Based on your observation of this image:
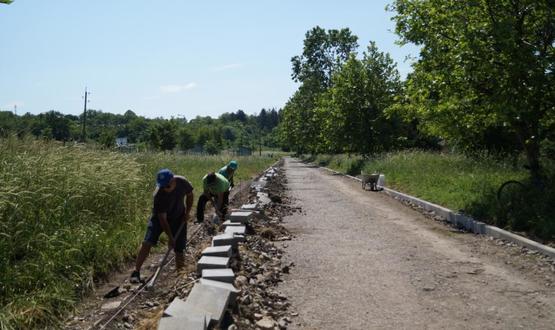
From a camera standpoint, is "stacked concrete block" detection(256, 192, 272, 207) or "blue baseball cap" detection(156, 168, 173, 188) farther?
"stacked concrete block" detection(256, 192, 272, 207)

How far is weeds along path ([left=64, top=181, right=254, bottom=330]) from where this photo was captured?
5.10m

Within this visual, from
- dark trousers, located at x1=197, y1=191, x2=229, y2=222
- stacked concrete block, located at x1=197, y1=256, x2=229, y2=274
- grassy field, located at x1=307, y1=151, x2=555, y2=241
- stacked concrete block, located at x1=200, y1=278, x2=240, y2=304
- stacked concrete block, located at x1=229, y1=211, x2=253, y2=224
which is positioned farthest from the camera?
dark trousers, located at x1=197, y1=191, x2=229, y2=222

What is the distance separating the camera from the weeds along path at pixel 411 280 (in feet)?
16.6

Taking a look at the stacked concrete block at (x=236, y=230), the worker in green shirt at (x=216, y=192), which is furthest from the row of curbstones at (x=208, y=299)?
the worker in green shirt at (x=216, y=192)

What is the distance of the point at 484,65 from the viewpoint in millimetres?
10367

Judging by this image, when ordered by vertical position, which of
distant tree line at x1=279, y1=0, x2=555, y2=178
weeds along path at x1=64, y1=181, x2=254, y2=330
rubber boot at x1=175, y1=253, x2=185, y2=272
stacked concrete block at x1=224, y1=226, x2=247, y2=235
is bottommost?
weeds along path at x1=64, y1=181, x2=254, y2=330

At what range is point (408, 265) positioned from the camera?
7227 millimetres

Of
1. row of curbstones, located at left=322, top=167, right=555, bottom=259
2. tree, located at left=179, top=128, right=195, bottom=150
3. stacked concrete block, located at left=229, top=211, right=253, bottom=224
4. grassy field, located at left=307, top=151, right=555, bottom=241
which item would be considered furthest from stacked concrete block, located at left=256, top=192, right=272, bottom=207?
tree, located at left=179, top=128, right=195, bottom=150

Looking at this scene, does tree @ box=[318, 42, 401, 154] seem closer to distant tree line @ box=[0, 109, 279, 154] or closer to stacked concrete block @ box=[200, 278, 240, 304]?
distant tree line @ box=[0, 109, 279, 154]

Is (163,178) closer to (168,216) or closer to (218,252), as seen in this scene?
(168,216)

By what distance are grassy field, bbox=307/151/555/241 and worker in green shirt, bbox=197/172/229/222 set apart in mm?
5660

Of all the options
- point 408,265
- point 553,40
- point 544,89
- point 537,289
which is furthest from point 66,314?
point 553,40

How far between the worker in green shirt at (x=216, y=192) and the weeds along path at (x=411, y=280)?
1.56 m

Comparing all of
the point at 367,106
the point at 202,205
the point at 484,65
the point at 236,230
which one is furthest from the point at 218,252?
the point at 367,106
